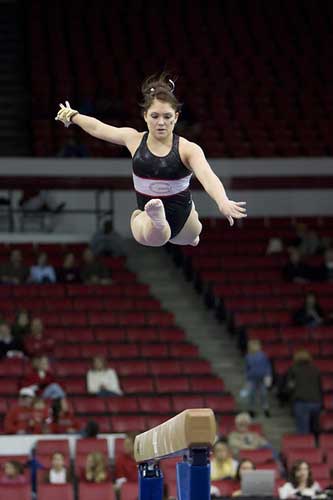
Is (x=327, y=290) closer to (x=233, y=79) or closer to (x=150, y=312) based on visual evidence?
(x=150, y=312)

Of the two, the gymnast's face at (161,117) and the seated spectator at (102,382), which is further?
the seated spectator at (102,382)

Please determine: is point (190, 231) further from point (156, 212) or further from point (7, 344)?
point (7, 344)

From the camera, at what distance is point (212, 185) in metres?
6.31

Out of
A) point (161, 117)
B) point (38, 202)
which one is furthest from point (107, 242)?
point (161, 117)

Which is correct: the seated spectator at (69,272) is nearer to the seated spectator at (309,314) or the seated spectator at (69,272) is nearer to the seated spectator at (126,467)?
the seated spectator at (309,314)

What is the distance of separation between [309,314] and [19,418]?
16.3ft

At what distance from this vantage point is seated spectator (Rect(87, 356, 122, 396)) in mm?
14961

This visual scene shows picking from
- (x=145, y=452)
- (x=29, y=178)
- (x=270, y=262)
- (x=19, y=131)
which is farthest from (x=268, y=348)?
(x=145, y=452)

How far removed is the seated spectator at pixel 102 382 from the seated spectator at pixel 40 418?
3.45 feet

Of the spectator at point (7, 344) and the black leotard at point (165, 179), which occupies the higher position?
the spectator at point (7, 344)

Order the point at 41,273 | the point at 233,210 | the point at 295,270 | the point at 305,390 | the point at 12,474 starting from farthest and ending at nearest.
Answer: the point at 295,270 < the point at 41,273 < the point at 305,390 < the point at 12,474 < the point at 233,210

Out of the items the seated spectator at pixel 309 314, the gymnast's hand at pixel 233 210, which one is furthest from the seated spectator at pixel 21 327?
the gymnast's hand at pixel 233 210

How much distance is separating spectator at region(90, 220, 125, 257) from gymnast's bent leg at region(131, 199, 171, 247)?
39.0ft

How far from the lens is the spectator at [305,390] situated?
14.9 meters
